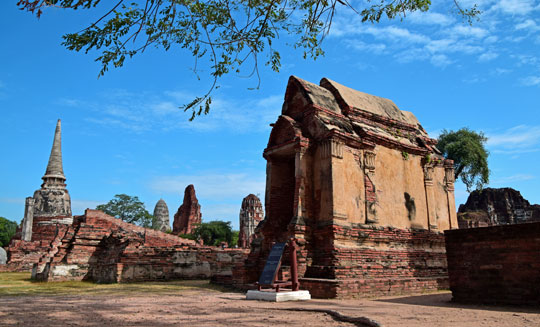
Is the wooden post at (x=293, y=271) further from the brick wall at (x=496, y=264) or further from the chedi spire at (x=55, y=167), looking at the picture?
the chedi spire at (x=55, y=167)

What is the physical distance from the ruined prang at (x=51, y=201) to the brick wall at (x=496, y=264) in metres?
26.4

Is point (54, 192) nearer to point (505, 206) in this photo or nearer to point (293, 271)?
point (293, 271)

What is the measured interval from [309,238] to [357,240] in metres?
1.16

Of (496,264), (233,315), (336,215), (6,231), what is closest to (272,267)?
(336,215)

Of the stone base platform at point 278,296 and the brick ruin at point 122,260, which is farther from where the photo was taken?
the brick ruin at point 122,260

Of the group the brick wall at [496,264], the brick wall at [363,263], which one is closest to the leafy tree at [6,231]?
the brick wall at [363,263]

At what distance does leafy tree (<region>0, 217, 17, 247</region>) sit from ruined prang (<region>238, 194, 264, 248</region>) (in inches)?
1484

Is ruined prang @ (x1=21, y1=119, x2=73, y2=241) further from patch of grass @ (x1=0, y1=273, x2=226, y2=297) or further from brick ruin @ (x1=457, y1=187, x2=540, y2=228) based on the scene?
brick ruin @ (x1=457, y1=187, x2=540, y2=228)

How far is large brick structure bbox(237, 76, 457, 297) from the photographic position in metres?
9.15

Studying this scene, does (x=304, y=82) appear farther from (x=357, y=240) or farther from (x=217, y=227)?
(x=217, y=227)

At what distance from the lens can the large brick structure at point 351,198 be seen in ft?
30.0

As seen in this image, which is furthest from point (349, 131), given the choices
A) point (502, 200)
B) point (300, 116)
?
point (502, 200)

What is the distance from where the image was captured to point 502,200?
3238 cm

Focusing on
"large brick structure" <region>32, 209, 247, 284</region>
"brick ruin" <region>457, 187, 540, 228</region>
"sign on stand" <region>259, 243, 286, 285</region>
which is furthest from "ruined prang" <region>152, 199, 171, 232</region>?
"sign on stand" <region>259, 243, 286, 285</region>
